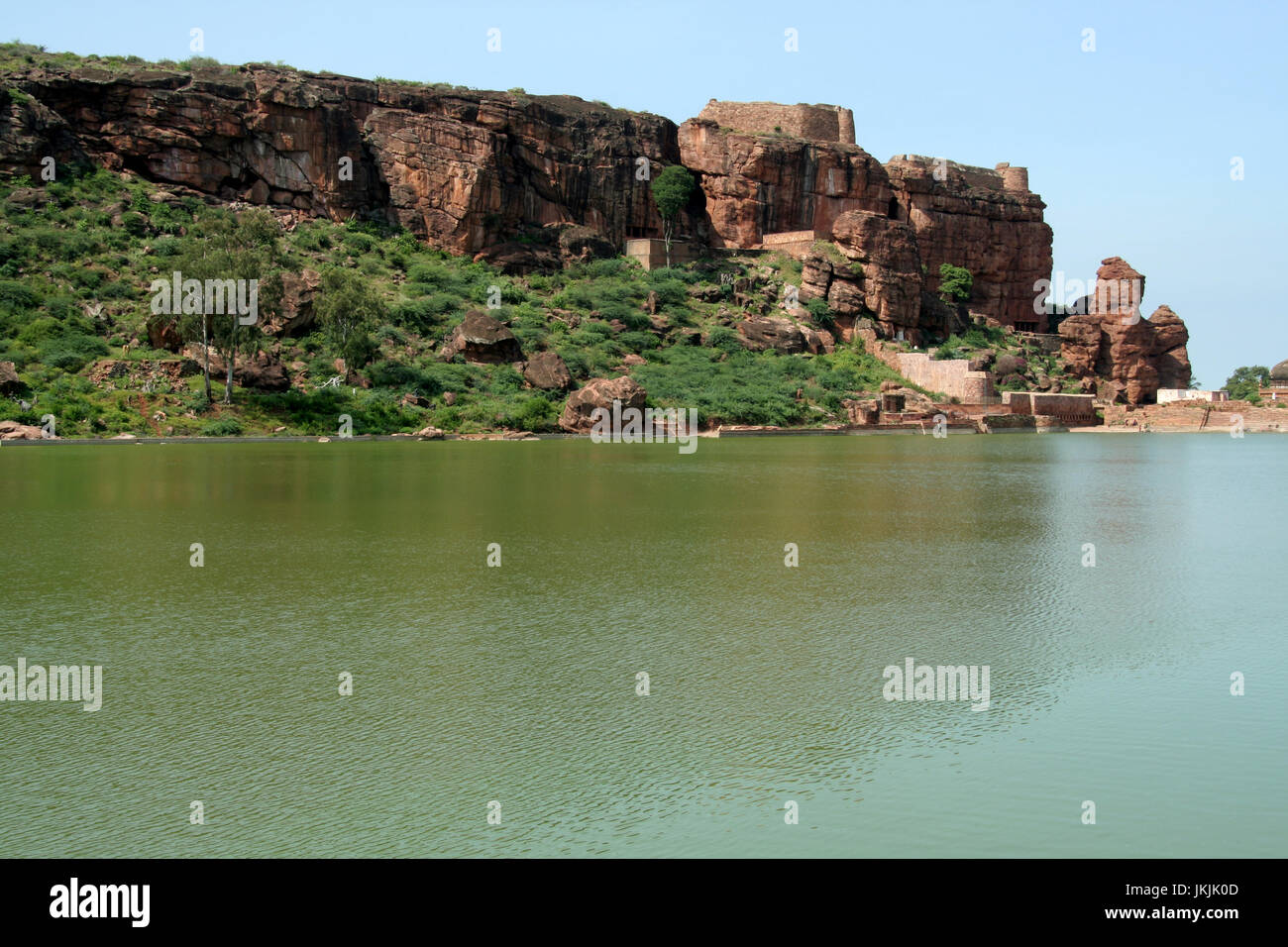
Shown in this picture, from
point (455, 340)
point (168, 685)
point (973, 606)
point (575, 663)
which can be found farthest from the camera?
point (455, 340)

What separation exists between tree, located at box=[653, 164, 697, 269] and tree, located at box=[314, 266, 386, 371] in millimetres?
21563

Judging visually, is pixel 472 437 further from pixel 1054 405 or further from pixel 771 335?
pixel 1054 405

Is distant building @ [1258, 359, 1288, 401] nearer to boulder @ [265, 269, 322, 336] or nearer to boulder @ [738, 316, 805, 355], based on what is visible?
boulder @ [738, 316, 805, 355]

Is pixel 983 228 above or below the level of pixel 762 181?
below

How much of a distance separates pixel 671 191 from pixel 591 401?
23.1 metres

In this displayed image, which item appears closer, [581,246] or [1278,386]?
[581,246]

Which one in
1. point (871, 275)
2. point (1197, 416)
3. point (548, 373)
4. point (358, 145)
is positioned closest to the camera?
point (548, 373)

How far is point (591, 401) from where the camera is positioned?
37906 millimetres

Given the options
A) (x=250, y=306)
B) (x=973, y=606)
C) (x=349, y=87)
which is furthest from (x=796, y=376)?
(x=973, y=606)

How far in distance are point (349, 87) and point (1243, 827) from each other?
176ft

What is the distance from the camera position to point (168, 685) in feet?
21.9

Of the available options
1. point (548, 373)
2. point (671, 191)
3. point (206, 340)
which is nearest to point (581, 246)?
point (671, 191)
